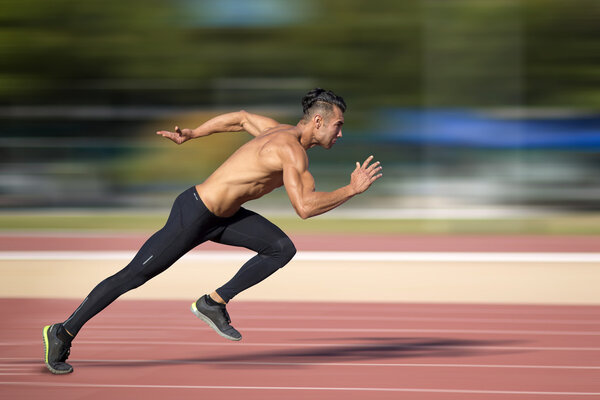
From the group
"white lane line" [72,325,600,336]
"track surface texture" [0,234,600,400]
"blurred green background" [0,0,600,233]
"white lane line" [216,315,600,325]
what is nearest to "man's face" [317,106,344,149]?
"track surface texture" [0,234,600,400]

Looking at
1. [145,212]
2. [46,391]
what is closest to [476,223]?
[145,212]

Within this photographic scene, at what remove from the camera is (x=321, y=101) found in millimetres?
6680

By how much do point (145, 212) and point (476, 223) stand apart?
6221 mm

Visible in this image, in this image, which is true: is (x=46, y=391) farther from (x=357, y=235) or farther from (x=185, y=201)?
(x=357, y=235)

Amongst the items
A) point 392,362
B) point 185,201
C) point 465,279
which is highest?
point 465,279

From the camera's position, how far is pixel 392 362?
7.43m

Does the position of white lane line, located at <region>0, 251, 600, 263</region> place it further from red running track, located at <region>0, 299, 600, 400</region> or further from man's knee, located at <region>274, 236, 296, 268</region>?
man's knee, located at <region>274, 236, 296, 268</region>

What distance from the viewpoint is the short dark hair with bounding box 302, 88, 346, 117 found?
667 cm

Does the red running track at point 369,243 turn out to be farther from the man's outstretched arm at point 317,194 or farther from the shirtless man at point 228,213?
→ the man's outstretched arm at point 317,194

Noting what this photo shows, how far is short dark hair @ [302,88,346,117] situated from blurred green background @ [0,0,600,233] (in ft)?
40.3

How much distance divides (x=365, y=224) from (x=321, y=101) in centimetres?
1367

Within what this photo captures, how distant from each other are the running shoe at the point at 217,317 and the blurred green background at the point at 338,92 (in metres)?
11.9

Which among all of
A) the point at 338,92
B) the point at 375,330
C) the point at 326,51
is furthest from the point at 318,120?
the point at 326,51

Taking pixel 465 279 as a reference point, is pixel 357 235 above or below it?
above
